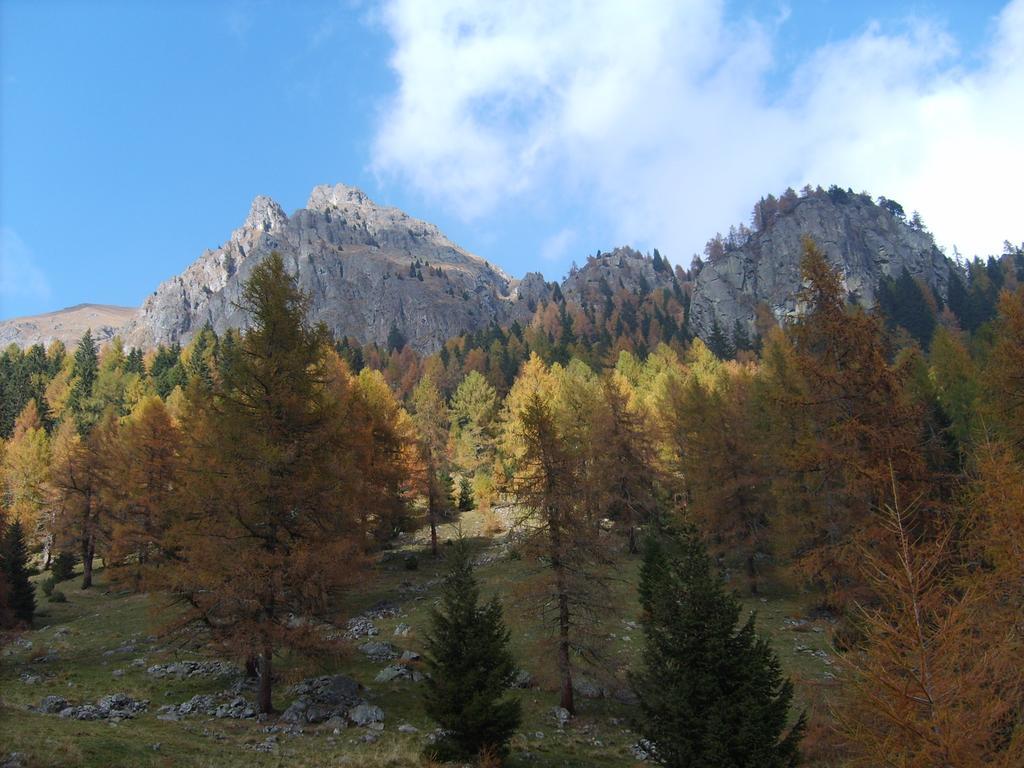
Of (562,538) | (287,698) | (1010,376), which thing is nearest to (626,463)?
(562,538)

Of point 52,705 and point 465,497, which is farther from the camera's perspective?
point 465,497

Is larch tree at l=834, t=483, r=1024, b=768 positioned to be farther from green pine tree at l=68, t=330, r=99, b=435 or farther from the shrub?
green pine tree at l=68, t=330, r=99, b=435

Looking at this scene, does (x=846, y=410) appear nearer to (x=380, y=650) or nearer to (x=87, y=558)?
(x=380, y=650)

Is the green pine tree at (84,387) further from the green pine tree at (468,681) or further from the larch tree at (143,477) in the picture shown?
the green pine tree at (468,681)

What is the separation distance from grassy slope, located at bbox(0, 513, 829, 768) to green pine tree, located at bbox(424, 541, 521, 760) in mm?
1104

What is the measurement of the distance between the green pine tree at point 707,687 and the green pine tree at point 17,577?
31384mm

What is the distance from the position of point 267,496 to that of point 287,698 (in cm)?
662

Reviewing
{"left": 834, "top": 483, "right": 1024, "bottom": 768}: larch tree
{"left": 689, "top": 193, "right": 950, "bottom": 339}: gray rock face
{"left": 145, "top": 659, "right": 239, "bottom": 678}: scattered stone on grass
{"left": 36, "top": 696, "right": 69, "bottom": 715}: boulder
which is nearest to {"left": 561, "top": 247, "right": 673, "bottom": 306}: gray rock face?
{"left": 689, "top": 193, "right": 950, "bottom": 339}: gray rock face

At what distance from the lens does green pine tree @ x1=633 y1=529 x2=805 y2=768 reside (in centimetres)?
963

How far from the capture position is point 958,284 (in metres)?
114

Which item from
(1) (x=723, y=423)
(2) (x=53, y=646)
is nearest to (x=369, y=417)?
(2) (x=53, y=646)

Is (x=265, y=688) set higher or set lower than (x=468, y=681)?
lower

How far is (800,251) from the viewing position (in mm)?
151500

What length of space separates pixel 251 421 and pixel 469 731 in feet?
35.0
